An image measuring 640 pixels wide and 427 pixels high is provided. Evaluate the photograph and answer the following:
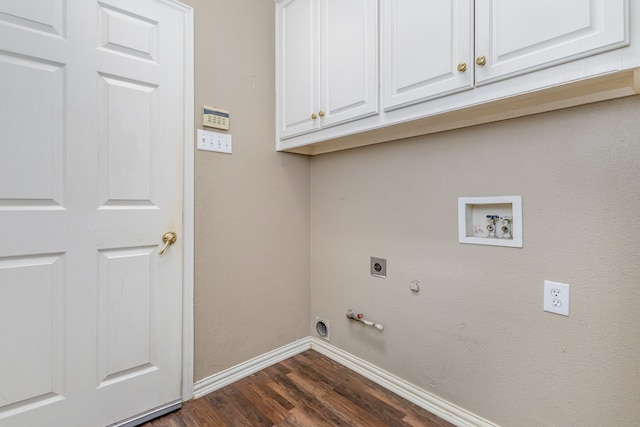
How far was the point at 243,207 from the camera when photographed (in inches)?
67.7

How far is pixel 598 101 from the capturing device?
994 mm

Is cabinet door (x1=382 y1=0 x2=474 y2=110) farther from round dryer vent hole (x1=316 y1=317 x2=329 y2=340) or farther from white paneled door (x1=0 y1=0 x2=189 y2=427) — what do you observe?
round dryer vent hole (x1=316 y1=317 x2=329 y2=340)

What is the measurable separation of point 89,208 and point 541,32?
1.77m

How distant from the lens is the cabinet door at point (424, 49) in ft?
3.51

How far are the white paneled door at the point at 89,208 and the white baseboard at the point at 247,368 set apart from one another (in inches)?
5.8

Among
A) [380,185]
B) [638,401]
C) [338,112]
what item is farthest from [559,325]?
[338,112]

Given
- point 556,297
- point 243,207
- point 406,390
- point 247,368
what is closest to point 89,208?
point 243,207

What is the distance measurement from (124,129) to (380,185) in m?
1.27

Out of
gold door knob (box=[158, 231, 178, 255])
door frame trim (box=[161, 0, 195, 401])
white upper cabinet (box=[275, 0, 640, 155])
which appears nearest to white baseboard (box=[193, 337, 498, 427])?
door frame trim (box=[161, 0, 195, 401])

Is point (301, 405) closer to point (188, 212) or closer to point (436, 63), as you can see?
point (188, 212)

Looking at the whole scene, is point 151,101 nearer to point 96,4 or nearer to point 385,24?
point 96,4

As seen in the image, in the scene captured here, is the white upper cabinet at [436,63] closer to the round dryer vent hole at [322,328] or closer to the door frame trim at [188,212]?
the door frame trim at [188,212]

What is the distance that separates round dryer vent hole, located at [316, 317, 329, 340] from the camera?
6.46 feet

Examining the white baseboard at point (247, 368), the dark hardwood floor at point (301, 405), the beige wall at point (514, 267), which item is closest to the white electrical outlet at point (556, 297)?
the beige wall at point (514, 267)
